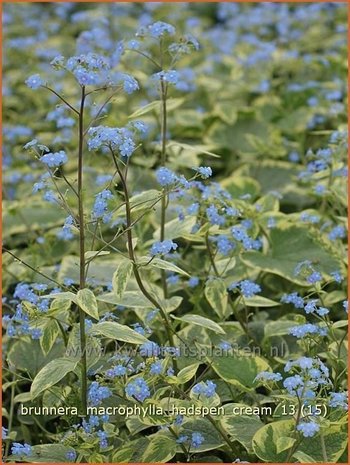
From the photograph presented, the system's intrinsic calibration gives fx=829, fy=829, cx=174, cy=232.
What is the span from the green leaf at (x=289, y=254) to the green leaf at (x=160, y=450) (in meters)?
1.04

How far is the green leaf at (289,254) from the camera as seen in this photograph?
3.70 m

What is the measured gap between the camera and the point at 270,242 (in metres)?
3.87

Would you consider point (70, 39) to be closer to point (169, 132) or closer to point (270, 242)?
point (169, 132)

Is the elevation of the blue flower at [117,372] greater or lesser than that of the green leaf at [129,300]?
lesser

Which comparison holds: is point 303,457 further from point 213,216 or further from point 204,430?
point 213,216

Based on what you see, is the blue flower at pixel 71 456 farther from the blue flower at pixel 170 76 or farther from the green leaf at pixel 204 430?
the blue flower at pixel 170 76

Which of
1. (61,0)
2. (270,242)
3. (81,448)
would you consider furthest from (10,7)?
(81,448)

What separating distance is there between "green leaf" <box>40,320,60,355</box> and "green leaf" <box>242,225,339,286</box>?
1.06 metres

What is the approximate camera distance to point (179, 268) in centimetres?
303

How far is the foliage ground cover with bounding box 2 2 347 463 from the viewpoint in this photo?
109 inches

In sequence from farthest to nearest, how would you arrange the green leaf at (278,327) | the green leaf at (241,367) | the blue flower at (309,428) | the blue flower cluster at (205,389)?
the green leaf at (278,327) → the green leaf at (241,367) → the blue flower cluster at (205,389) → the blue flower at (309,428)

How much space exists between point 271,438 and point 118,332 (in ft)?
2.04

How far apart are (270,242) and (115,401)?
47.4 inches

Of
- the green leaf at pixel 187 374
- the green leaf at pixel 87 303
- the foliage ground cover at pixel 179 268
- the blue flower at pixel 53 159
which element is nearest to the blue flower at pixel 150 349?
the foliage ground cover at pixel 179 268
